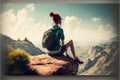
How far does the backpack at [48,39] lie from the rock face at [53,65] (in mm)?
163

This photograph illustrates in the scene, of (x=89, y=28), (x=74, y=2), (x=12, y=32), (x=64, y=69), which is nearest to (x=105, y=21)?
(x=89, y=28)

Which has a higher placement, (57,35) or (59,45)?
(57,35)

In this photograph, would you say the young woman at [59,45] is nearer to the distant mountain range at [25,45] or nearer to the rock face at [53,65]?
the rock face at [53,65]

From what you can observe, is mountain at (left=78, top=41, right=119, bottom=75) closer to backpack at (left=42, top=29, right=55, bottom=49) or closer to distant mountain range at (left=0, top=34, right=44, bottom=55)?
backpack at (left=42, top=29, right=55, bottom=49)

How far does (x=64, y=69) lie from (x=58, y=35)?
56 centimetres

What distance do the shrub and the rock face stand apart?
0.10 meters

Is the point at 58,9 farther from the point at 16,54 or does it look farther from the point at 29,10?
the point at 16,54

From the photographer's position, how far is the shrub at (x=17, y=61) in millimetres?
3779

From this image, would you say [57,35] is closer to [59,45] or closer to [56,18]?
[59,45]

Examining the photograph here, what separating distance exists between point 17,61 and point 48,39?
62cm

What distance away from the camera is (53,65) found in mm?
→ 3754

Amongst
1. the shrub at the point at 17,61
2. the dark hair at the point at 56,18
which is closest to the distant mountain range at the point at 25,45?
the shrub at the point at 17,61

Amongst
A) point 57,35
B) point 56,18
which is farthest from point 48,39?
point 56,18

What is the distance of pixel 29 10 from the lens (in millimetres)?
3850
